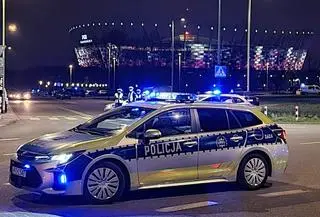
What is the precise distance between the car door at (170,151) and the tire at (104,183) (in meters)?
0.37

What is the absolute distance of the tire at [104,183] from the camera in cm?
893

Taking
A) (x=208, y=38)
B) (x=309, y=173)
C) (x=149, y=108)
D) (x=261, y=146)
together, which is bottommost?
(x=309, y=173)

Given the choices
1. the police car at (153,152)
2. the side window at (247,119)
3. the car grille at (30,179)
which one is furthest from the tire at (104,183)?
the side window at (247,119)

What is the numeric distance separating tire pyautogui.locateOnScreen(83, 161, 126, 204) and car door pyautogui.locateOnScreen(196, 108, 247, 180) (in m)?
1.45

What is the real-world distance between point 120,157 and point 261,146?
2.77 meters

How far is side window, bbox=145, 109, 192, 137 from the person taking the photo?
31.6 ft

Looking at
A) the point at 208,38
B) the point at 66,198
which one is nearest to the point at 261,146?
the point at 66,198

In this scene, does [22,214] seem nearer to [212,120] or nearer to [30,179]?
[30,179]

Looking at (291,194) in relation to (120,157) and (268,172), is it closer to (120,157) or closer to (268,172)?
(268,172)

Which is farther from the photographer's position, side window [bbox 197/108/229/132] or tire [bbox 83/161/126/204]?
side window [bbox 197/108/229/132]

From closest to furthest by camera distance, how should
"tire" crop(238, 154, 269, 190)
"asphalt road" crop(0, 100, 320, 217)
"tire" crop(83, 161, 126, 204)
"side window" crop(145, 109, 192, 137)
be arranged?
"asphalt road" crop(0, 100, 320, 217) → "tire" crop(83, 161, 126, 204) → "side window" crop(145, 109, 192, 137) → "tire" crop(238, 154, 269, 190)

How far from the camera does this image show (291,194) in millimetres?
10062

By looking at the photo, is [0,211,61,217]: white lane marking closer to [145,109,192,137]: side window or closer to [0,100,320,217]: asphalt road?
[0,100,320,217]: asphalt road

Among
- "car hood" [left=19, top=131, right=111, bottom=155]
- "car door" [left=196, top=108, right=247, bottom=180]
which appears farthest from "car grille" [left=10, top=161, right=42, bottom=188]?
"car door" [left=196, top=108, right=247, bottom=180]
